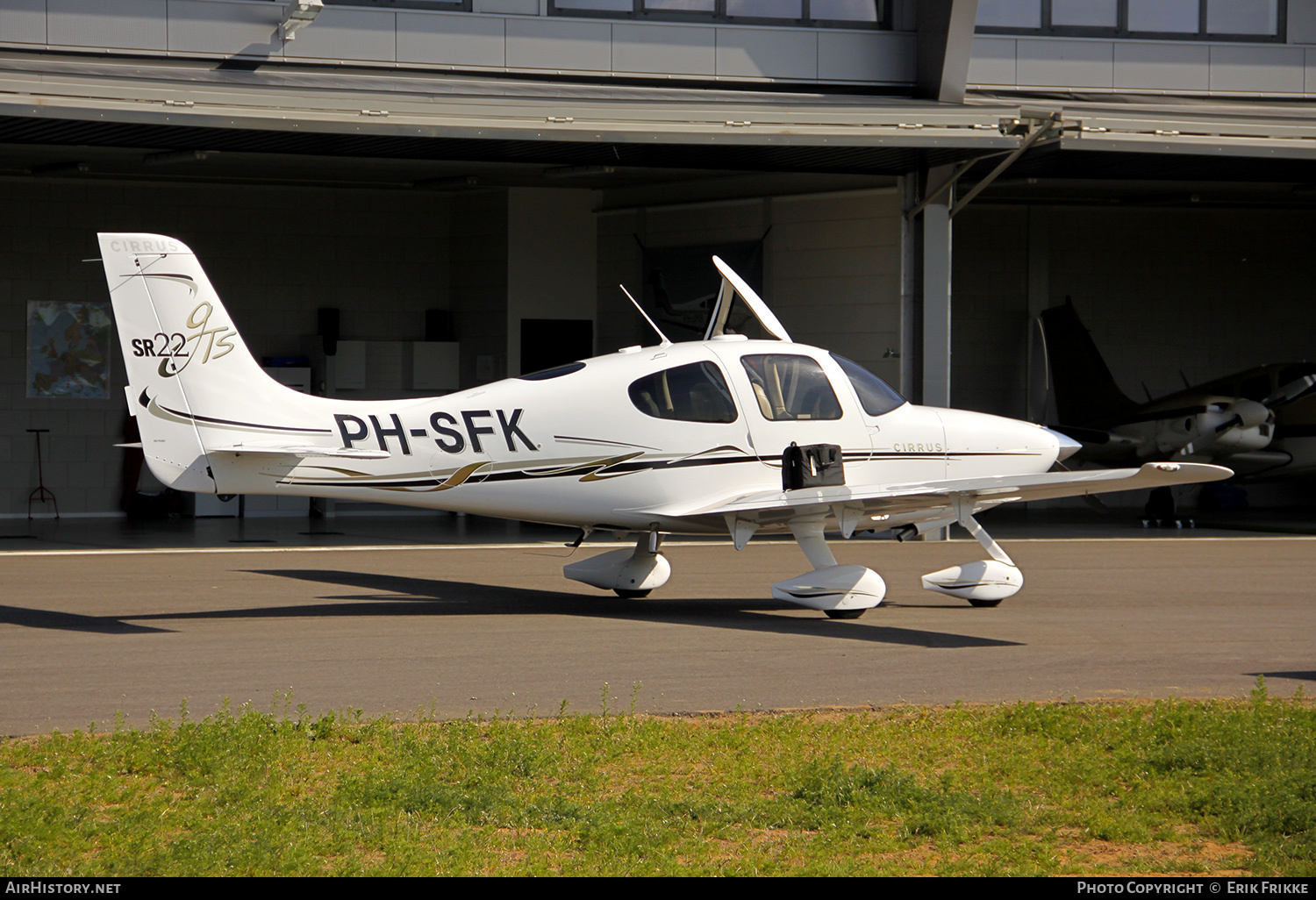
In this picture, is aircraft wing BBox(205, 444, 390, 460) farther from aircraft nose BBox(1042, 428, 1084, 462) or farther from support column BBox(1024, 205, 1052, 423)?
support column BBox(1024, 205, 1052, 423)

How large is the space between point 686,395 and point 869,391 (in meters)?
1.65

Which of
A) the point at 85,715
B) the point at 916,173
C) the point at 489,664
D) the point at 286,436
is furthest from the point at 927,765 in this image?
the point at 916,173

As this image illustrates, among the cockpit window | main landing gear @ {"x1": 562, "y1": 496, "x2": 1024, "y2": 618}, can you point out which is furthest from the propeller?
the cockpit window

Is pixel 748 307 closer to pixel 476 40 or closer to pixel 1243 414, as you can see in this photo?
pixel 476 40

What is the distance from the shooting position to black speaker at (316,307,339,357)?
902 inches

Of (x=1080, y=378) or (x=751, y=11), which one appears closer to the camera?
(x=751, y=11)

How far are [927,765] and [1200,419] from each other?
56.2ft

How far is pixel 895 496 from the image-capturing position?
1000 centimetres

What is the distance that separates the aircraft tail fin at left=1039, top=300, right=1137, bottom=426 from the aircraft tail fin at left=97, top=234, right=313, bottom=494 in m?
17.2

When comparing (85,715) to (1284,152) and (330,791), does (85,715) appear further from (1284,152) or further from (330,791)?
(1284,152)

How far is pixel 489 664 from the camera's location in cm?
841

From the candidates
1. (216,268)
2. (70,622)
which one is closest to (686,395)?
(70,622)

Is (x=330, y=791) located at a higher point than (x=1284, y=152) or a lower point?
lower

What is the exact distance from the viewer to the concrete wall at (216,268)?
71.7ft
